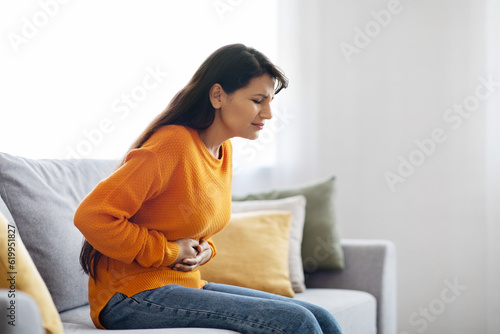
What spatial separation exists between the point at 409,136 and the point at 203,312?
6.58ft

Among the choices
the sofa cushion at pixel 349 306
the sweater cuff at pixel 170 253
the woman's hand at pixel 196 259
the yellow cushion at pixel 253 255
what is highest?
the sweater cuff at pixel 170 253

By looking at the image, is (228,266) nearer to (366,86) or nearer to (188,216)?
(188,216)

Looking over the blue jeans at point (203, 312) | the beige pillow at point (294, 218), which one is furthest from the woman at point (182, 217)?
the beige pillow at point (294, 218)

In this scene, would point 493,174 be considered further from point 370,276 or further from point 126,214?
point 126,214

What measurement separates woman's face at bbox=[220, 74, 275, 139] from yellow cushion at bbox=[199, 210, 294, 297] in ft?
1.99

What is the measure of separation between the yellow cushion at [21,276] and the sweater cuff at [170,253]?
1.03ft

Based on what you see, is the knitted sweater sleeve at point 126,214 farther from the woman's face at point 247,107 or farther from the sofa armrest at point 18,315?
the sofa armrest at point 18,315

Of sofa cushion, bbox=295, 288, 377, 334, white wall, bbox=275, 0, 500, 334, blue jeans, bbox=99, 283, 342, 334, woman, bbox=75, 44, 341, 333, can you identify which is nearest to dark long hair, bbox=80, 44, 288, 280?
woman, bbox=75, 44, 341, 333

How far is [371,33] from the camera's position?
312cm

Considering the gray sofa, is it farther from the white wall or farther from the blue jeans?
the white wall

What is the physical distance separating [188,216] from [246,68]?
43cm

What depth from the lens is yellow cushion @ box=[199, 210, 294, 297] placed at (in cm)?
199

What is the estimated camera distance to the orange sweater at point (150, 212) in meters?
1.32

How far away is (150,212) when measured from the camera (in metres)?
1.43
